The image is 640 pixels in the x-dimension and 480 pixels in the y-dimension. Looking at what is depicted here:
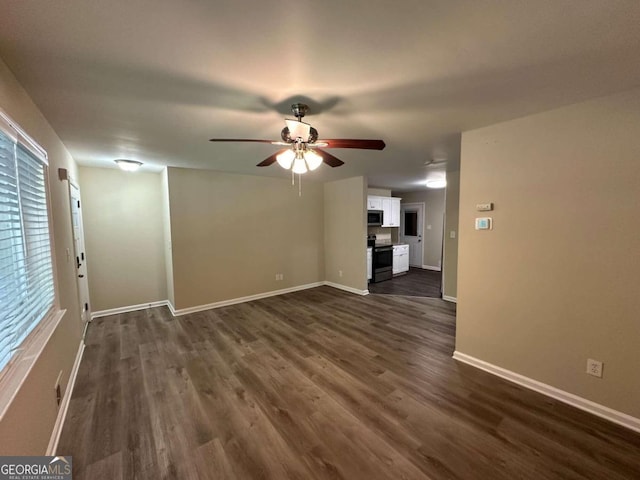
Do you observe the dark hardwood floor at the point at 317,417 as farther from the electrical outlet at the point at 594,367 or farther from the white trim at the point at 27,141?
the white trim at the point at 27,141

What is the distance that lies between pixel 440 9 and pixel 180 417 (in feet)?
10.0

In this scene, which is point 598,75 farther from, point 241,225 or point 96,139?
point 241,225

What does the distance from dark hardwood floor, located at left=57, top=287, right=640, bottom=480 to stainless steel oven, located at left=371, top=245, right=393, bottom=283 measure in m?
2.93

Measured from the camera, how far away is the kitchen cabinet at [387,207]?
652cm

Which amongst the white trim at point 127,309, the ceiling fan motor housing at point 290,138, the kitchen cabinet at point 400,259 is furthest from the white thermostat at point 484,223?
the white trim at point 127,309

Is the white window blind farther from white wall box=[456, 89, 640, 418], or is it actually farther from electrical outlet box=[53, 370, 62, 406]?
white wall box=[456, 89, 640, 418]

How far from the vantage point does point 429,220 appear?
7988mm

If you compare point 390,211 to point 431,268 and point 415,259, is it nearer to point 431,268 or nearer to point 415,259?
point 415,259

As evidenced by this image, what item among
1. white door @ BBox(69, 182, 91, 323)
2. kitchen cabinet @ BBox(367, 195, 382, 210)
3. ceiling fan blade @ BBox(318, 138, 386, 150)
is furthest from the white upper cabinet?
white door @ BBox(69, 182, 91, 323)

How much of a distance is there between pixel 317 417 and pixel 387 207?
5.69m

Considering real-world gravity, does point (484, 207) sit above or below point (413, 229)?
above

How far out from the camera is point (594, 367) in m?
2.04

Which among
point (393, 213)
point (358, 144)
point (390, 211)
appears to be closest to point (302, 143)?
point (358, 144)

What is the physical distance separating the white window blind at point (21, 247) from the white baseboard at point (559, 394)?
3526 mm
